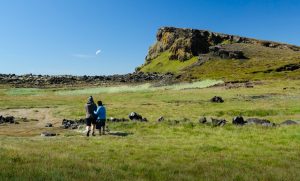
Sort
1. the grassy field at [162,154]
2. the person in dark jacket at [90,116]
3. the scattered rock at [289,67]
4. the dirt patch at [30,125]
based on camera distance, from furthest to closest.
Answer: the scattered rock at [289,67], the dirt patch at [30,125], the person in dark jacket at [90,116], the grassy field at [162,154]

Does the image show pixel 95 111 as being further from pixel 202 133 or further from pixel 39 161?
pixel 39 161

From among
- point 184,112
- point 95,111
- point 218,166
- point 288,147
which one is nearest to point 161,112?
point 184,112

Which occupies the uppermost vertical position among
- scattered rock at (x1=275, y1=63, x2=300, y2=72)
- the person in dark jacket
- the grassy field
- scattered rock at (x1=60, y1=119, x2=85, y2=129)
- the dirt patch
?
scattered rock at (x1=275, y1=63, x2=300, y2=72)

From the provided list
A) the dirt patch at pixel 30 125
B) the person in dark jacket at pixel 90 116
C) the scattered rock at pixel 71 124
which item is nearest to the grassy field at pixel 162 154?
the dirt patch at pixel 30 125

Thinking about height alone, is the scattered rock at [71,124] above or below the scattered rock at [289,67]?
below

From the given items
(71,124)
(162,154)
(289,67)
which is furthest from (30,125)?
(289,67)

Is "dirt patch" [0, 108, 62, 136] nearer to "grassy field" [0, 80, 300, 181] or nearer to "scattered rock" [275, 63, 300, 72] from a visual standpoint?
"grassy field" [0, 80, 300, 181]

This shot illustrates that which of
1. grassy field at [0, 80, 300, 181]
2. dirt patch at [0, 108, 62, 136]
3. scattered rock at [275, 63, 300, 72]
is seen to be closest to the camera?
grassy field at [0, 80, 300, 181]

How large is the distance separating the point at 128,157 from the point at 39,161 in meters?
5.28

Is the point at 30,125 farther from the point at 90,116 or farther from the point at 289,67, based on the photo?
the point at 289,67

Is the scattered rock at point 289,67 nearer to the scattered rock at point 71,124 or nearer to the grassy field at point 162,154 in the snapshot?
the scattered rock at point 71,124

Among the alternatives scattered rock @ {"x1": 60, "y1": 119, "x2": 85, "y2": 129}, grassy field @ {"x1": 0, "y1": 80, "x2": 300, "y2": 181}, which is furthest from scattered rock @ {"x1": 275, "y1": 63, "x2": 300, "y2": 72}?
grassy field @ {"x1": 0, "y1": 80, "x2": 300, "y2": 181}

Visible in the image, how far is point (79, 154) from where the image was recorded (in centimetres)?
2542

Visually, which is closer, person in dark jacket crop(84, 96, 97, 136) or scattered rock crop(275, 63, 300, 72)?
person in dark jacket crop(84, 96, 97, 136)
